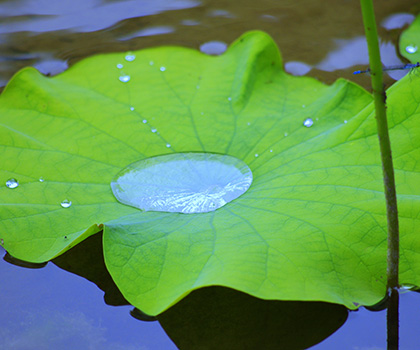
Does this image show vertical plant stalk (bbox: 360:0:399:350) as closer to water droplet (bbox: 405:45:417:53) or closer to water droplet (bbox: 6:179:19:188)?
water droplet (bbox: 6:179:19:188)

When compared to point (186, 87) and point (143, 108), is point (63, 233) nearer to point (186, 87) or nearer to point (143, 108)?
point (143, 108)

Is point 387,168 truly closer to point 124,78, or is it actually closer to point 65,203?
point 65,203

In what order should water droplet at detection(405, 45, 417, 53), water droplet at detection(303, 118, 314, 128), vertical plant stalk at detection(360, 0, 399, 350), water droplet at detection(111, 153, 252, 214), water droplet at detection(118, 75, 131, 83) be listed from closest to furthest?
1. vertical plant stalk at detection(360, 0, 399, 350)
2. water droplet at detection(111, 153, 252, 214)
3. water droplet at detection(303, 118, 314, 128)
4. water droplet at detection(118, 75, 131, 83)
5. water droplet at detection(405, 45, 417, 53)

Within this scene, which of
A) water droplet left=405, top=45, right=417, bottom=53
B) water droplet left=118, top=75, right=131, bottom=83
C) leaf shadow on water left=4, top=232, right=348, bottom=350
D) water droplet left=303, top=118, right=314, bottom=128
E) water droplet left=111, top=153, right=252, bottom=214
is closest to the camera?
leaf shadow on water left=4, top=232, right=348, bottom=350

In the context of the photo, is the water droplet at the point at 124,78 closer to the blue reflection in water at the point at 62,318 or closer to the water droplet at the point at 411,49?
the blue reflection in water at the point at 62,318

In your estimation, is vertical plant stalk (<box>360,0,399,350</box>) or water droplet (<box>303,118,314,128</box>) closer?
vertical plant stalk (<box>360,0,399,350</box>)

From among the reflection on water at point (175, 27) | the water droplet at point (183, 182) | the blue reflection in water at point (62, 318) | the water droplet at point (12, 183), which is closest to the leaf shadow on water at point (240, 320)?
the blue reflection in water at point (62, 318)

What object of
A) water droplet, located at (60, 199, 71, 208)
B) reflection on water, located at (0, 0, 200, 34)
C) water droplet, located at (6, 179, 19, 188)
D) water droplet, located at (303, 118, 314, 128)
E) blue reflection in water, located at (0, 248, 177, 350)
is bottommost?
blue reflection in water, located at (0, 248, 177, 350)

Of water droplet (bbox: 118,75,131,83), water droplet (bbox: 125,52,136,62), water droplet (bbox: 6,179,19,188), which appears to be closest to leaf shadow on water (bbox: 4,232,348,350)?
water droplet (bbox: 6,179,19,188)
